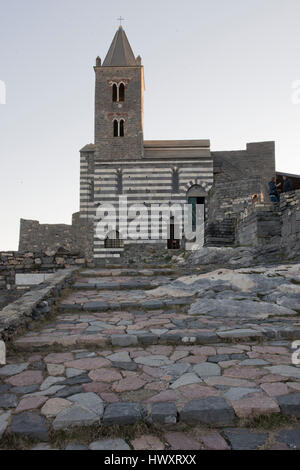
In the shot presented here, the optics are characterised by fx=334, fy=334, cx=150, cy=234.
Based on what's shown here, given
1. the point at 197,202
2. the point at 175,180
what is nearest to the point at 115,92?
the point at 175,180

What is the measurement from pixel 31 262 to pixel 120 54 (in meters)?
20.5

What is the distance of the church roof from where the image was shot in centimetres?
2361

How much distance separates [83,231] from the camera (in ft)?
76.6

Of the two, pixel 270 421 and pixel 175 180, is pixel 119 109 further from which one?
pixel 270 421

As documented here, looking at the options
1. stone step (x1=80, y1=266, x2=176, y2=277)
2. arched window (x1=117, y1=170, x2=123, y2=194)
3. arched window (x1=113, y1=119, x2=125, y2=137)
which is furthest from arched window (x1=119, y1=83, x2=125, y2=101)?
stone step (x1=80, y1=266, x2=176, y2=277)

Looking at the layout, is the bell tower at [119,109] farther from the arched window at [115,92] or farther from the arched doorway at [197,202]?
the arched doorway at [197,202]

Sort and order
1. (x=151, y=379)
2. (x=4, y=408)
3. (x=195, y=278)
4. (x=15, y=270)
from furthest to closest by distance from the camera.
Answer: (x=15, y=270) < (x=195, y=278) < (x=151, y=379) < (x=4, y=408)

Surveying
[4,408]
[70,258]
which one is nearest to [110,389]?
[4,408]

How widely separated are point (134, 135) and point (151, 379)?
72.3 ft

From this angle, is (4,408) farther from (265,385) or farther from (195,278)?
(195,278)

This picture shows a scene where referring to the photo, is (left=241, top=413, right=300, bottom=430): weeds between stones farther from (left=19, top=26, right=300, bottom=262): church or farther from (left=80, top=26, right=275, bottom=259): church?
(left=80, top=26, right=275, bottom=259): church

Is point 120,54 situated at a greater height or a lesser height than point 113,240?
greater

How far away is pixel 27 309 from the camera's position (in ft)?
12.8

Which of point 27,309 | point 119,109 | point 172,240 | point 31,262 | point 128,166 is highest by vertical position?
point 119,109
